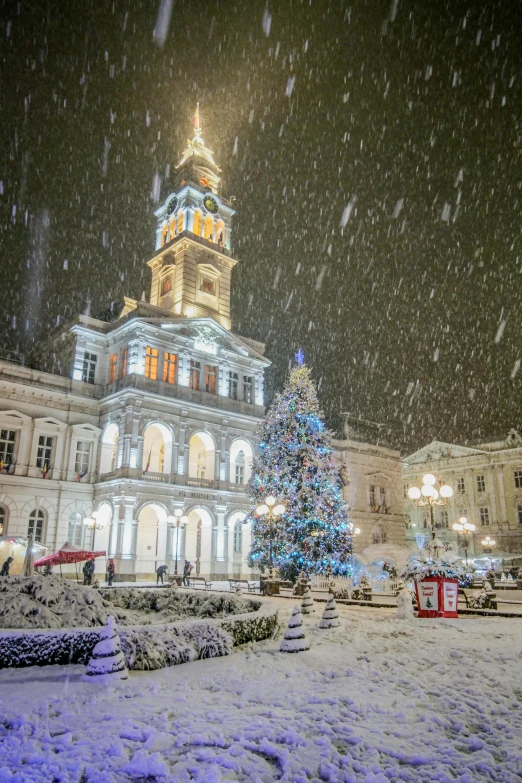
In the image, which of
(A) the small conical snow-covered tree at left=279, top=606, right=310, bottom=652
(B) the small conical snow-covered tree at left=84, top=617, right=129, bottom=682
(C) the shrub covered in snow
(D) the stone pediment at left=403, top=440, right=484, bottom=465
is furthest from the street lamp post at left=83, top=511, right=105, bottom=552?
(D) the stone pediment at left=403, top=440, right=484, bottom=465

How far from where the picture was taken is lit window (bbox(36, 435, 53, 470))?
114ft

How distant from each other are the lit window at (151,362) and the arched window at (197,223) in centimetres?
1354

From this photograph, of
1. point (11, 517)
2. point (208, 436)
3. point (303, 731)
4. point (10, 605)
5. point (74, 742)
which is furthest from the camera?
point (208, 436)

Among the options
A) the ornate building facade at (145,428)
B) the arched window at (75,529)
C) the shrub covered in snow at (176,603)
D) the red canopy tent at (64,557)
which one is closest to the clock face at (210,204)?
the ornate building facade at (145,428)

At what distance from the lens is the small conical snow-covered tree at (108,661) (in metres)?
7.59

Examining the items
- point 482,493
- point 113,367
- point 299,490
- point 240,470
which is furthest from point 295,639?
point 482,493

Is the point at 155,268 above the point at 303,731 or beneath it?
above

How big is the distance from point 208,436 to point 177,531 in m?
7.98

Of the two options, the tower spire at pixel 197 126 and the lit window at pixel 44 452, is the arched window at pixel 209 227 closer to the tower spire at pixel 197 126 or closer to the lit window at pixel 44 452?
the tower spire at pixel 197 126

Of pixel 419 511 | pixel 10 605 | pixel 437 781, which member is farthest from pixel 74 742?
pixel 419 511

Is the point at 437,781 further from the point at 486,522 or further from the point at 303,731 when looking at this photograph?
the point at 486,522

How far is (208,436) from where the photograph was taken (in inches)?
1558

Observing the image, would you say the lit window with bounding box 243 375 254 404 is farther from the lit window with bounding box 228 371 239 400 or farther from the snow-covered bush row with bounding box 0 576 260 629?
the snow-covered bush row with bounding box 0 576 260 629

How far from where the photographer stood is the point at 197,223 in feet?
153
